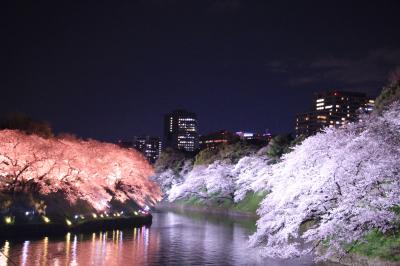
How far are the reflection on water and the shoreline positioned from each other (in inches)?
45.1

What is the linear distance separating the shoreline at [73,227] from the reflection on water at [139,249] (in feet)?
3.76

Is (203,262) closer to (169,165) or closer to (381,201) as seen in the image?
(381,201)

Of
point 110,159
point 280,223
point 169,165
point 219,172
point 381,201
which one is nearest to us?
point 381,201

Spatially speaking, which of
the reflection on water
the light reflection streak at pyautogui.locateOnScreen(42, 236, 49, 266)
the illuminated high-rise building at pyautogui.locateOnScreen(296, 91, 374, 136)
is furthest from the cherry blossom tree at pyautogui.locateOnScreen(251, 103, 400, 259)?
the illuminated high-rise building at pyautogui.locateOnScreen(296, 91, 374, 136)

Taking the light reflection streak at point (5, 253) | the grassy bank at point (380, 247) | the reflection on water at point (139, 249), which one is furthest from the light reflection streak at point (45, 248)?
the grassy bank at point (380, 247)

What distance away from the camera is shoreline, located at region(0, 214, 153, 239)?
1345 inches

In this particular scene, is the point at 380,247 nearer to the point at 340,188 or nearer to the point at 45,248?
the point at 340,188

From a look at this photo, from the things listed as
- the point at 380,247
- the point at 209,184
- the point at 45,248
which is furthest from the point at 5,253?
the point at 209,184

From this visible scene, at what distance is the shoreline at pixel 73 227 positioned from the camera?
34.2 meters

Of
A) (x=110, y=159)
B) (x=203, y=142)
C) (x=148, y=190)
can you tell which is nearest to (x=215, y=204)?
(x=148, y=190)

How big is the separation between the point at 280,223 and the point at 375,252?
520 centimetres

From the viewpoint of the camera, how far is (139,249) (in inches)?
1256

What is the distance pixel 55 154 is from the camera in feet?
137

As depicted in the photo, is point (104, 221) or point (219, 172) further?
point (219, 172)
